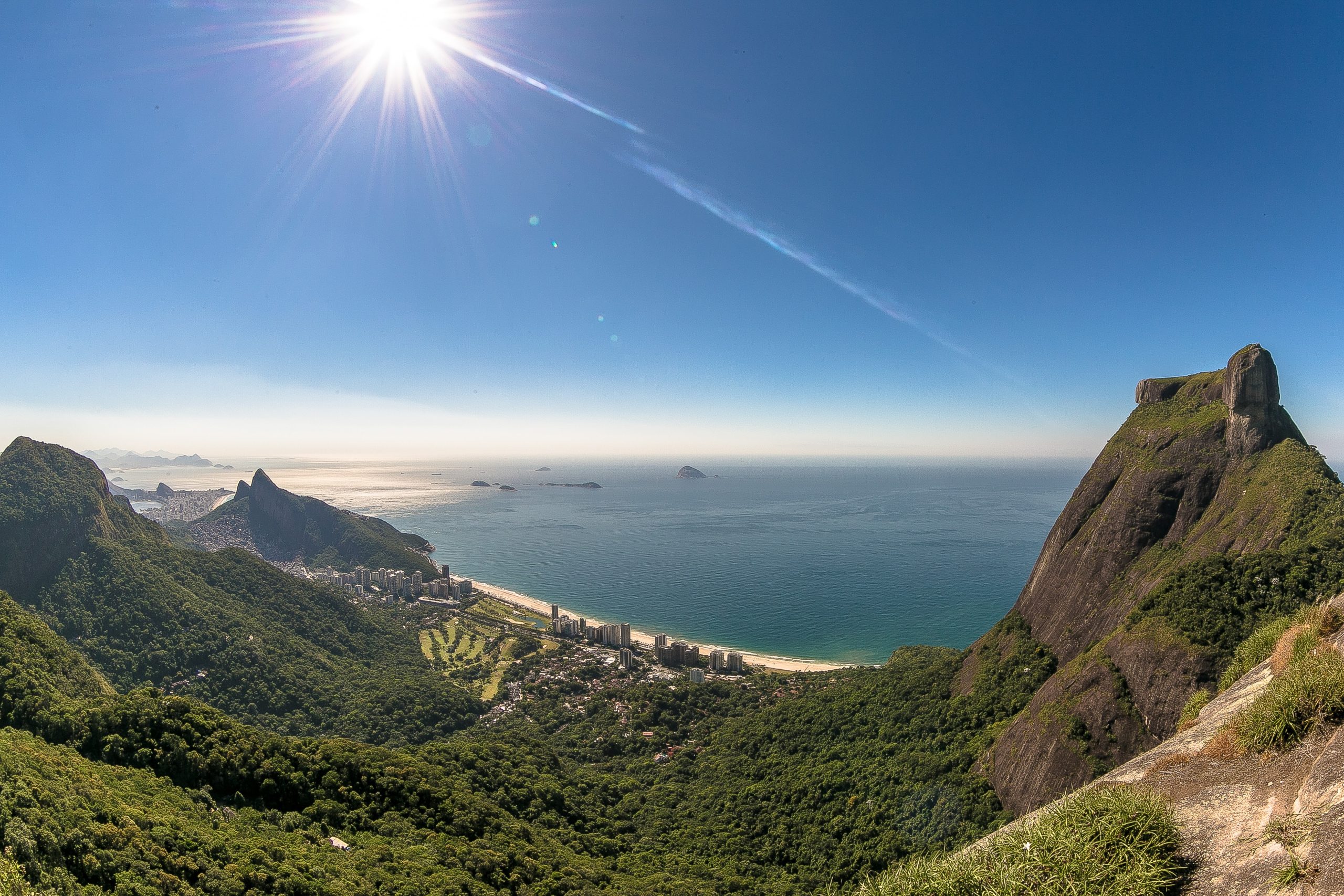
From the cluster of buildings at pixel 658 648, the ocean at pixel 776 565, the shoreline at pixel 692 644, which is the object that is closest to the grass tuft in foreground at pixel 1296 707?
the cluster of buildings at pixel 658 648

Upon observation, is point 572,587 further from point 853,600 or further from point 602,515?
point 602,515

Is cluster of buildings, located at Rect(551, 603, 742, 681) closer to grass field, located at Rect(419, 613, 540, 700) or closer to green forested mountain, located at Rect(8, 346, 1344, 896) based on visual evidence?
grass field, located at Rect(419, 613, 540, 700)

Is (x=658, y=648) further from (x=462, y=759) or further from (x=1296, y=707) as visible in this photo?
(x=1296, y=707)

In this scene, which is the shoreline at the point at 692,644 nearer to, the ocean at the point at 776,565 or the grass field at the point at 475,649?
the ocean at the point at 776,565

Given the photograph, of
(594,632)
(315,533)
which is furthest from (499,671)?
(315,533)

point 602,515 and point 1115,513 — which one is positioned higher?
point 1115,513

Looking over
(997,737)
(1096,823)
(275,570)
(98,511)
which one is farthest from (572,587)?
(1096,823)

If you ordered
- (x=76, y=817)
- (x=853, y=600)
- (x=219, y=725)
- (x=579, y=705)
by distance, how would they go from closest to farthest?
1. (x=76, y=817)
2. (x=219, y=725)
3. (x=579, y=705)
4. (x=853, y=600)
